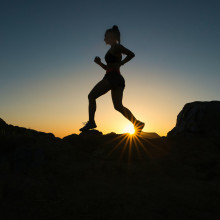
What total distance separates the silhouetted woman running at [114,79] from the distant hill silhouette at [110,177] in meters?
0.50

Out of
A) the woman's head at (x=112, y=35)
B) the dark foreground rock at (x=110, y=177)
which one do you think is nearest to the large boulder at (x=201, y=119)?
the dark foreground rock at (x=110, y=177)

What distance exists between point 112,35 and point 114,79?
1022 millimetres

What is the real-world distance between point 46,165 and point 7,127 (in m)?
4.25

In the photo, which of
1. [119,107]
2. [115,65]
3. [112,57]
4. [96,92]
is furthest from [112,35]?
[119,107]

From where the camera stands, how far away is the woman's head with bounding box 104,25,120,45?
502 cm

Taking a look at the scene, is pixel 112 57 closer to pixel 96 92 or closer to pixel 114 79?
pixel 114 79

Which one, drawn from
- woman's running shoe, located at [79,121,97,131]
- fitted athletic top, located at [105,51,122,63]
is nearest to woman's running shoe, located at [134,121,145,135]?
woman's running shoe, located at [79,121,97,131]

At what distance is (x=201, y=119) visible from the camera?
17.7 feet

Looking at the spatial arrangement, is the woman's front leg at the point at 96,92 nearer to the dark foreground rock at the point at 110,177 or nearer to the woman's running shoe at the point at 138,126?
the dark foreground rock at the point at 110,177

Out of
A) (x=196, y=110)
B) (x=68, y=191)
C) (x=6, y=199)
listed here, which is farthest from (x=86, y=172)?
(x=196, y=110)

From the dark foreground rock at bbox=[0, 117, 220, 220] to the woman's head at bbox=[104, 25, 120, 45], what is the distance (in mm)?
2160

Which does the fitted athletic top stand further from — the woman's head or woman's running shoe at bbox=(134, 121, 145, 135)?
woman's running shoe at bbox=(134, 121, 145, 135)

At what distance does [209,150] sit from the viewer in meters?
4.38

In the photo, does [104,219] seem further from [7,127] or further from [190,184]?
[7,127]
